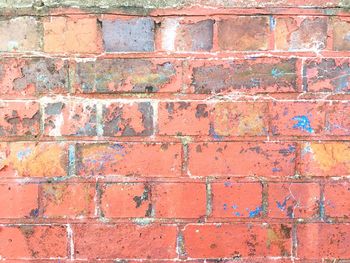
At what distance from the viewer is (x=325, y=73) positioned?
104 centimetres

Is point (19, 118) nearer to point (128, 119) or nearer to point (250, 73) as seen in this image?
point (128, 119)

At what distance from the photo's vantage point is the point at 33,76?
1040mm

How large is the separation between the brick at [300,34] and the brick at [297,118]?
14 cm

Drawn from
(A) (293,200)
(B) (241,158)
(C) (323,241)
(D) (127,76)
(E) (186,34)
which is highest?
(E) (186,34)

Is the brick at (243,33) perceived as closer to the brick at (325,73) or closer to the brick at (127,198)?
the brick at (325,73)

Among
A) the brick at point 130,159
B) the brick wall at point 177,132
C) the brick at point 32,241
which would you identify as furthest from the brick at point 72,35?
the brick at point 32,241

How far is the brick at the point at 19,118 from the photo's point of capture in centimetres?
104

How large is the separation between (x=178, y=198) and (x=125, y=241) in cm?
17

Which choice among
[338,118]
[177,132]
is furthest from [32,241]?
[338,118]

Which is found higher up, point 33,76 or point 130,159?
point 33,76

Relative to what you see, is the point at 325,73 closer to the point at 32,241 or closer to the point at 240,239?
the point at 240,239

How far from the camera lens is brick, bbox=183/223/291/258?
3.48 ft

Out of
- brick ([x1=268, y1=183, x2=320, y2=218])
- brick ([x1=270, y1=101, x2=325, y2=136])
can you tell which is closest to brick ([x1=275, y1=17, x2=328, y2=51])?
brick ([x1=270, y1=101, x2=325, y2=136])

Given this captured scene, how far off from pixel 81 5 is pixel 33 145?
36 centimetres
